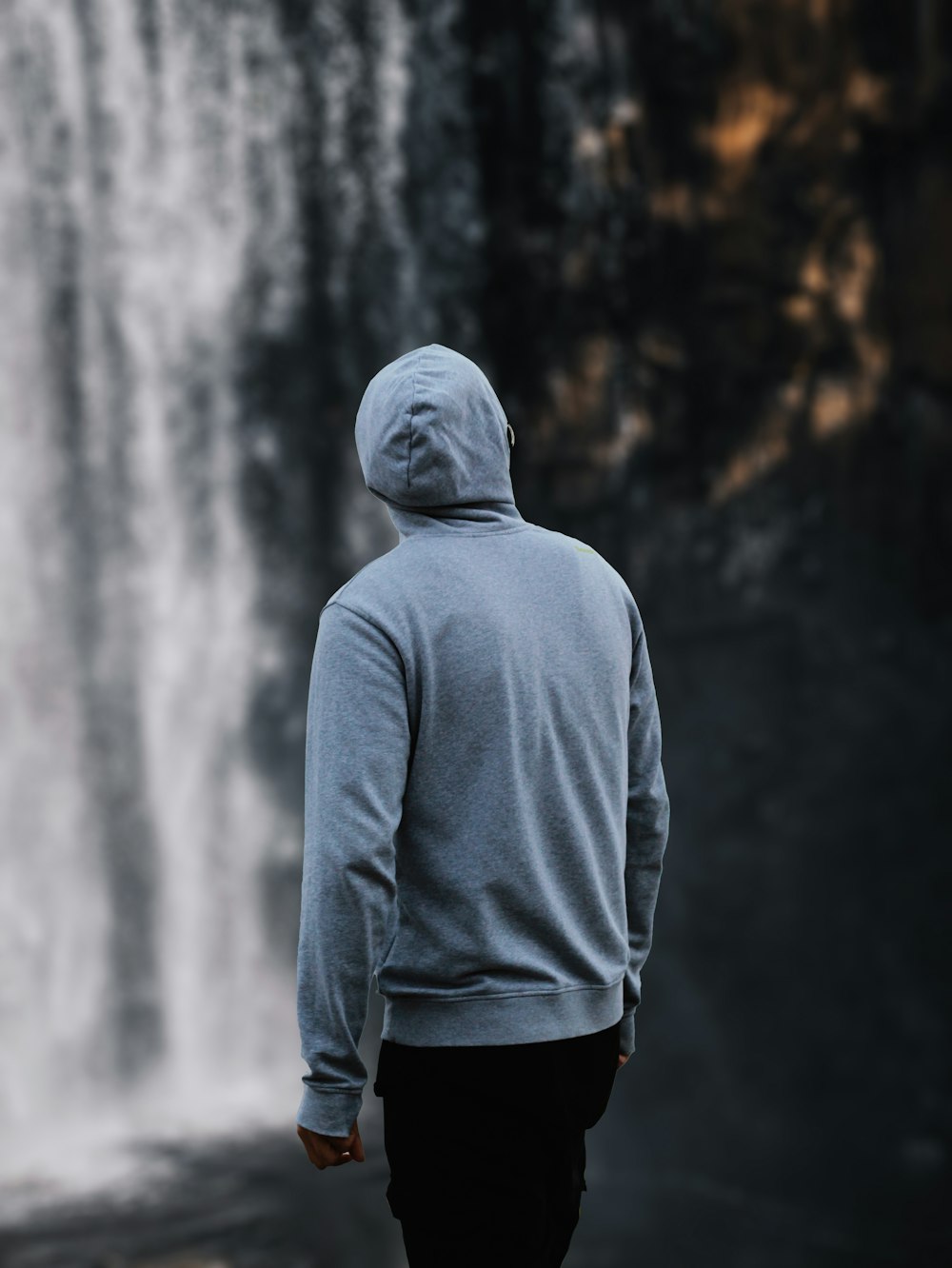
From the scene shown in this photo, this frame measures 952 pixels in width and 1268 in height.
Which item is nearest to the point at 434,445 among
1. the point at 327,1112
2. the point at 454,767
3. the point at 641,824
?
the point at 454,767

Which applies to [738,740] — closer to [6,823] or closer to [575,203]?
Result: [575,203]

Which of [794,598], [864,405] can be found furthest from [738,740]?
[864,405]

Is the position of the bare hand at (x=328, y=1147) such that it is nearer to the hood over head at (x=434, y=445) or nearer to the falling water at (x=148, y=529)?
the hood over head at (x=434, y=445)

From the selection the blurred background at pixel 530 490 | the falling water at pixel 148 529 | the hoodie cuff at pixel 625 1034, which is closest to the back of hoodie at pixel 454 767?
the hoodie cuff at pixel 625 1034

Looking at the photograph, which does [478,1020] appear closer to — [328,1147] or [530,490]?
[328,1147]

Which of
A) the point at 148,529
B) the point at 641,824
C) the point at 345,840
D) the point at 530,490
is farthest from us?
the point at 148,529

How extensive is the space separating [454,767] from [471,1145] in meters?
0.30

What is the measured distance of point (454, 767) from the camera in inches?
41.6

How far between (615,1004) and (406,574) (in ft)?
1.35

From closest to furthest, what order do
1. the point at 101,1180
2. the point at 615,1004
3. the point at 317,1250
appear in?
the point at 615,1004
the point at 317,1250
the point at 101,1180

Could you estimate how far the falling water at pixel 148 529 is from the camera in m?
5.14

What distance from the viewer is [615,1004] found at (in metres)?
1.15

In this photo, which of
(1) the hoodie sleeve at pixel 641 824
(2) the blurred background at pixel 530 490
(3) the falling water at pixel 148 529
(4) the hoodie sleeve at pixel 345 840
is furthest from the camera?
(3) the falling water at pixel 148 529

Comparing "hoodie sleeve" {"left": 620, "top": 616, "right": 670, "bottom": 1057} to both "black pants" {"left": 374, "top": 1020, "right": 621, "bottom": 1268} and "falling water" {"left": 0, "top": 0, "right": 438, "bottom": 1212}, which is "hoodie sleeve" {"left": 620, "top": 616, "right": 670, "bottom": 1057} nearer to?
"black pants" {"left": 374, "top": 1020, "right": 621, "bottom": 1268}
